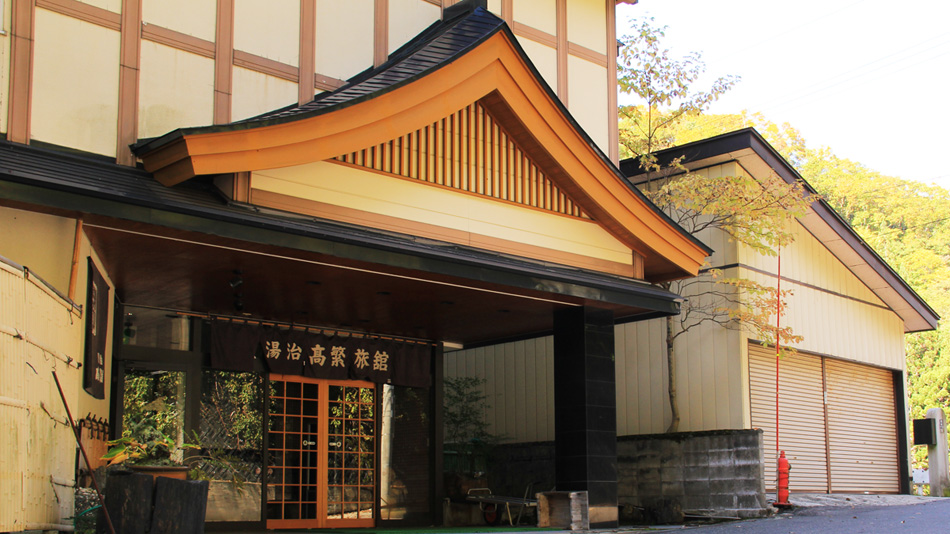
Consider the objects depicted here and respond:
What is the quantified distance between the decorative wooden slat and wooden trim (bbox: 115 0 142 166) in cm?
218

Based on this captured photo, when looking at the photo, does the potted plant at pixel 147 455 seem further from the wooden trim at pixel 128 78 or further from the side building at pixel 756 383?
the side building at pixel 756 383

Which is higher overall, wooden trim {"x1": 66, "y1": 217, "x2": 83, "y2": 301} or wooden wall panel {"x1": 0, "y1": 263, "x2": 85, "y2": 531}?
wooden trim {"x1": 66, "y1": 217, "x2": 83, "y2": 301}

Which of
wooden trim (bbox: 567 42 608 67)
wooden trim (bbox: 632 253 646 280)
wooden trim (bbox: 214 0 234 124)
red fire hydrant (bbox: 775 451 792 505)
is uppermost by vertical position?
wooden trim (bbox: 567 42 608 67)

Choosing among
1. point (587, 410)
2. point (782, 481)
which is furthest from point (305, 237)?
point (782, 481)

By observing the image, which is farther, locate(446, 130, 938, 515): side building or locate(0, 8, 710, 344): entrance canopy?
locate(446, 130, 938, 515): side building

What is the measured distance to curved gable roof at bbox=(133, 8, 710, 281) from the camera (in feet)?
28.3

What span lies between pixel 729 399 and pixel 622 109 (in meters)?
6.63

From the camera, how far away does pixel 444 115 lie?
10.3 m

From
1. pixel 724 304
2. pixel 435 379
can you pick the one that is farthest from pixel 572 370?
pixel 724 304

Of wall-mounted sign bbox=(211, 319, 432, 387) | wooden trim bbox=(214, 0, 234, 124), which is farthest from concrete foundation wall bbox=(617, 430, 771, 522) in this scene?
wooden trim bbox=(214, 0, 234, 124)

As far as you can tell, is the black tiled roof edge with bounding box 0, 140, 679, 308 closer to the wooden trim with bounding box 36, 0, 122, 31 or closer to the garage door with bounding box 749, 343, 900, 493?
the wooden trim with bounding box 36, 0, 122, 31

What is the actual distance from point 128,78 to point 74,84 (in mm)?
566

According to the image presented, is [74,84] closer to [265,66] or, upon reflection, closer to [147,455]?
[265,66]

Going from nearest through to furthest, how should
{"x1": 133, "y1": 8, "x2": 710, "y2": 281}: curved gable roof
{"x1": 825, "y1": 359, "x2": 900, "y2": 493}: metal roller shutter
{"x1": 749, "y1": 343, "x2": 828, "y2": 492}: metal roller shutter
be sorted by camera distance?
{"x1": 133, "y1": 8, "x2": 710, "y2": 281}: curved gable roof
{"x1": 749, "y1": 343, "x2": 828, "y2": 492}: metal roller shutter
{"x1": 825, "y1": 359, "x2": 900, "y2": 493}: metal roller shutter
